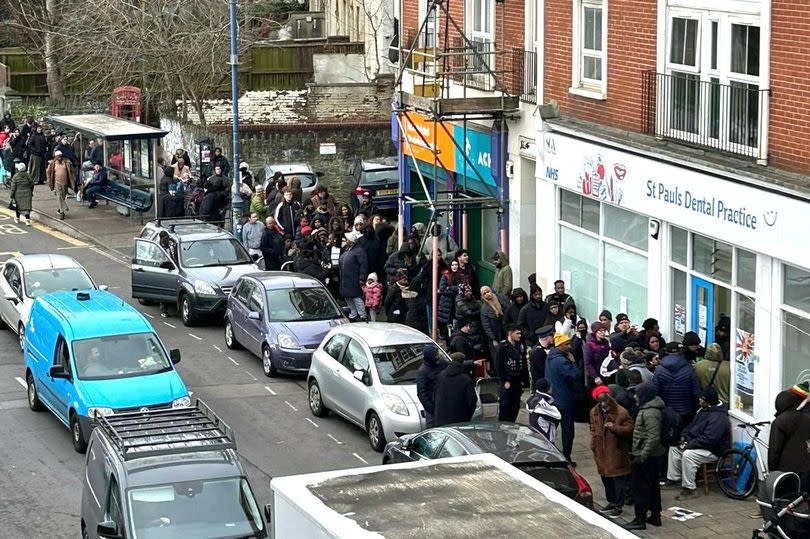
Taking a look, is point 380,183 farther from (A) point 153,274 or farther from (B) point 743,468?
(B) point 743,468

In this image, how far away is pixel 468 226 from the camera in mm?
29031

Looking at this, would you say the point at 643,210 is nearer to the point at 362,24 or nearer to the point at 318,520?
the point at 318,520

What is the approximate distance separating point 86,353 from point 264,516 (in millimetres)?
6111

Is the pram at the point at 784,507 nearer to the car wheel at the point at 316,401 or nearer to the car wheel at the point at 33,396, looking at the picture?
the car wheel at the point at 316,401

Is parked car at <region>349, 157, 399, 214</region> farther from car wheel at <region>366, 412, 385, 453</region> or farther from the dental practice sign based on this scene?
car wheel at <region>366, 412, 385, 453</region>

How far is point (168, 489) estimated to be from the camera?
14.5 m

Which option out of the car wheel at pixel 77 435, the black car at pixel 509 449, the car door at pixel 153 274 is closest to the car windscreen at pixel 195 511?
the black car at pixel 509 449

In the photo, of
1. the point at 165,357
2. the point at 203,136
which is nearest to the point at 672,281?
the point at 165,357

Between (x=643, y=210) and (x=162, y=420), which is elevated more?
(x=643, y=210)

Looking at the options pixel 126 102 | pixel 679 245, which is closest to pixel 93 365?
pixel 679 245

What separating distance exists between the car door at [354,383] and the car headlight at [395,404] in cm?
36

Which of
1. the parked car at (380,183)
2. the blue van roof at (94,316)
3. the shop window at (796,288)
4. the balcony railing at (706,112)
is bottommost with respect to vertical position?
the blue van roof at (94,316)

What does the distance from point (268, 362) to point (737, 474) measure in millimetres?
8657

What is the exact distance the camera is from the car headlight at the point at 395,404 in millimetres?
19703
